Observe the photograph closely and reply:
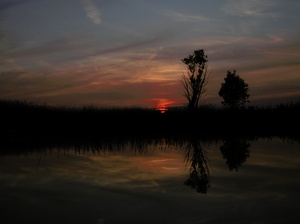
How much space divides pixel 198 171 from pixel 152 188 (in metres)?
2.32

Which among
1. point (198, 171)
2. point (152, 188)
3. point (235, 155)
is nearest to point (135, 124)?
point (235, 155)

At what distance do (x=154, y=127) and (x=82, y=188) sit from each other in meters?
20.1

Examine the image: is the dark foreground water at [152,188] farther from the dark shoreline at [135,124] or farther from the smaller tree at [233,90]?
→ the smaller tree at [233,90]

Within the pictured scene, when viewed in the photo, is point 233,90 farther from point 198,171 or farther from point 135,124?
point 198,171

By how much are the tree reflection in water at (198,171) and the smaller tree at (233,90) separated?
36.7 m

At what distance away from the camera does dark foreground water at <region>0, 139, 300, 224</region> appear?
5.45m

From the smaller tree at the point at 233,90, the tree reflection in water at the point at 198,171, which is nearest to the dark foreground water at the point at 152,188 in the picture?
the tree reflection in water at the point at 198,171

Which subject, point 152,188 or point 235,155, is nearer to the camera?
point 152,188

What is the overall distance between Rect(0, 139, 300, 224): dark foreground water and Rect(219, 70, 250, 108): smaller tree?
36.9 m

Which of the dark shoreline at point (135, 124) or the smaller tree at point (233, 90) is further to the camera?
the smaller tree at point (233, 90)

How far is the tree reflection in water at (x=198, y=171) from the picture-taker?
7.64 m

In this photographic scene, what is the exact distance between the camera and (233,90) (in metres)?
49.2

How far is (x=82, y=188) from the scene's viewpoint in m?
7.63

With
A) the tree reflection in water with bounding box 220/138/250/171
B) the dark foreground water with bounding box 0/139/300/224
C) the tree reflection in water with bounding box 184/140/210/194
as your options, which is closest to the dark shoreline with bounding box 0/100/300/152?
the tree reflection in water with bounding box 220/138/250/171
